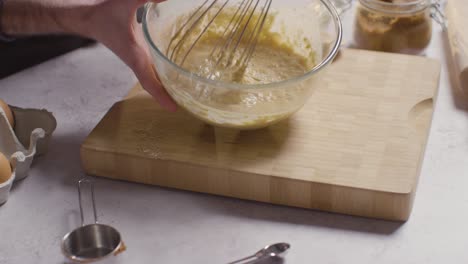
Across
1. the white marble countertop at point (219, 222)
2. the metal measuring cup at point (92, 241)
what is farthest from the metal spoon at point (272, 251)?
the metal measuring cup at point (92, 241)

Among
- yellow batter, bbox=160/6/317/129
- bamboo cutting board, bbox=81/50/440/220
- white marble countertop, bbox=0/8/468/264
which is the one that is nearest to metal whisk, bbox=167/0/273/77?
yellow batter, bbox=160/6/317/129

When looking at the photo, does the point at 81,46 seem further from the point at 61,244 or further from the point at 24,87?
the point at 61,244

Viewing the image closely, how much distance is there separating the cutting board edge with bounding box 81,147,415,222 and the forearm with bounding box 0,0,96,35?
0.91ft

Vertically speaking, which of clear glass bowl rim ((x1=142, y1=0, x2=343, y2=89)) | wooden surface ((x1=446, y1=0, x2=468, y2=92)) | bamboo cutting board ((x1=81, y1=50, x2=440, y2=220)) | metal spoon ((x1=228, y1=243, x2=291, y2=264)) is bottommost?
metal spoon ((x1=228, y1=243, x2=291, y2=264))

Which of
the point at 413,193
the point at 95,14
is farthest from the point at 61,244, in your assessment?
the point at 413,193

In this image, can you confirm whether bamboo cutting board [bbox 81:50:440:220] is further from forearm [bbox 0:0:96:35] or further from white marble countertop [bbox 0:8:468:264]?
forearm [bbox 0:0:96:35]

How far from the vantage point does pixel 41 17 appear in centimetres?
148

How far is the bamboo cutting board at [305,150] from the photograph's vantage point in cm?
118

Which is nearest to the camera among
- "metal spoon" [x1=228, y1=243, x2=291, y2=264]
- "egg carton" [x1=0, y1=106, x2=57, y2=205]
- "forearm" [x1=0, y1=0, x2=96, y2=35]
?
"metal spoon" [x1=228, y1=243, x2=291, y2=264]

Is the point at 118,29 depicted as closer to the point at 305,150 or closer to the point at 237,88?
the point at 237,88

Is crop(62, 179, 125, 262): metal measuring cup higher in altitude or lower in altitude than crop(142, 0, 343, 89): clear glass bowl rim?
lower

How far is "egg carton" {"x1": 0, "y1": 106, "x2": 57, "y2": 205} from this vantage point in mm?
1227

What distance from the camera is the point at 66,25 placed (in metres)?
1.42

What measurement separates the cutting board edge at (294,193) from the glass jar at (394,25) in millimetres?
443
